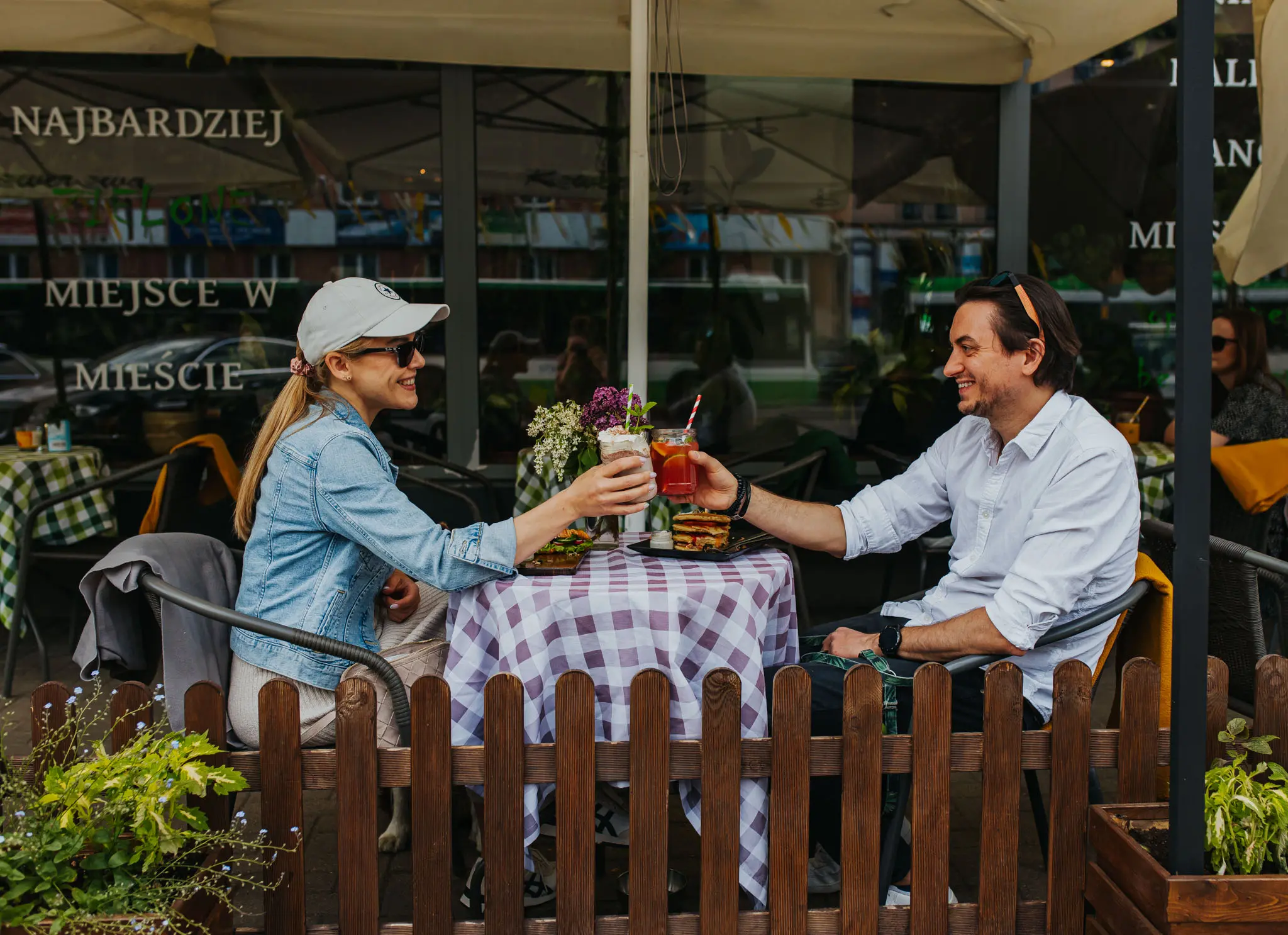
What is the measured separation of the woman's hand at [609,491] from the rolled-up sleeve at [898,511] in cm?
72

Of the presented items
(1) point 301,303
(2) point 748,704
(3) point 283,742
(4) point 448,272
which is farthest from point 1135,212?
(3) point 283,742

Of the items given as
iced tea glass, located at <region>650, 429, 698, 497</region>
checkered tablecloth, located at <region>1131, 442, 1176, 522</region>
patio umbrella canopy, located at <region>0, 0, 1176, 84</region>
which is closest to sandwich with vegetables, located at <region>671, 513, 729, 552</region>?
iced tea glass, located at <region>650, 429, 698, 497</region>

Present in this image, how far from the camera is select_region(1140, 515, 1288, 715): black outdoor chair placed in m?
2.85

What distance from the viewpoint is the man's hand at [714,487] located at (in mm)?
2910

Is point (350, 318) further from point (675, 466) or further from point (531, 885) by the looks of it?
point (531, 885)

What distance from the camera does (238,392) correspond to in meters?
6.72

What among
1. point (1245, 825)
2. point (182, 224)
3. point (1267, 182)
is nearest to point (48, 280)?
point (182, 224)

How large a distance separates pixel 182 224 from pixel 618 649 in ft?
17.8

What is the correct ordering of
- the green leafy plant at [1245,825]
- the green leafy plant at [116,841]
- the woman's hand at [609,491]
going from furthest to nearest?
the woman's hand at [609,491] < the green leafy plant at [1245,825] < the green leafy plant at [116,841]

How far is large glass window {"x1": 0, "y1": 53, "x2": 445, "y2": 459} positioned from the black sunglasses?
407cm

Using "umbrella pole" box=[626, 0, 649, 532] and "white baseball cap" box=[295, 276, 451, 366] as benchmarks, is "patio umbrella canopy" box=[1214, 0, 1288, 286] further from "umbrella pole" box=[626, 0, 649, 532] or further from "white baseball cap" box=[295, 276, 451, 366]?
"white baseball cap" box=[295, 276, 451, 366]

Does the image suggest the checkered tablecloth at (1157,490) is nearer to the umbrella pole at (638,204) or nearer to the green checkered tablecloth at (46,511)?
the umbrella pole at (638,204)

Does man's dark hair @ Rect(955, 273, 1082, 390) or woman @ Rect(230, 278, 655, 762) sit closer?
woman @ Rect(230, 278, 655, 762)

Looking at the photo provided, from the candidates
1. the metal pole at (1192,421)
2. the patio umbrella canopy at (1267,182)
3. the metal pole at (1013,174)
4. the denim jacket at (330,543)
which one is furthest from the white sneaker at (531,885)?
the metal pole at (1013,174)
